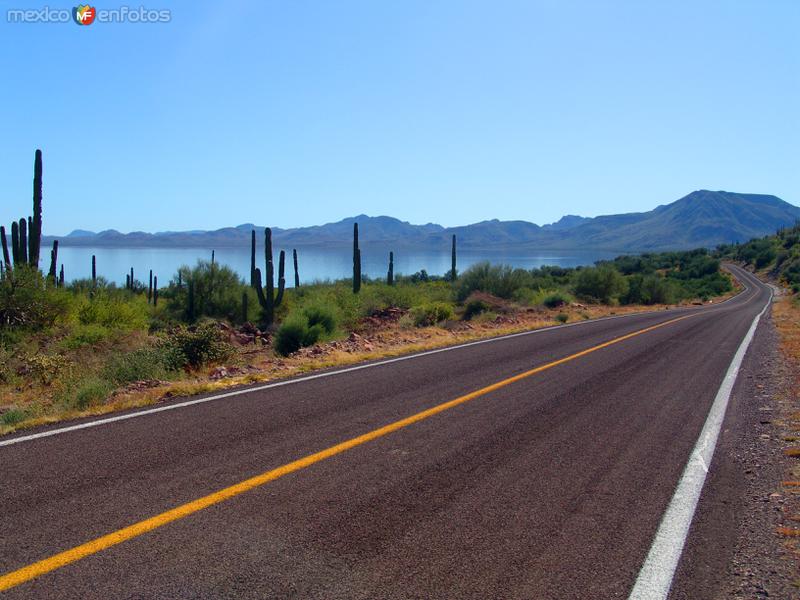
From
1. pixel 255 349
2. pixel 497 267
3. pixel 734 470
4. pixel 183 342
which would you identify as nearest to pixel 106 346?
pixel 255 349

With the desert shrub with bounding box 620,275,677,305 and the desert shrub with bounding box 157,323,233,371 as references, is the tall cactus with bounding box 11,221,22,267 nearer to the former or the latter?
the desert shrub with bounding box 157,323,233,371

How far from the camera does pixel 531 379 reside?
36.4ft

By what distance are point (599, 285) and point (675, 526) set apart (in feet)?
143

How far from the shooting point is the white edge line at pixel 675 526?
411 centimetres

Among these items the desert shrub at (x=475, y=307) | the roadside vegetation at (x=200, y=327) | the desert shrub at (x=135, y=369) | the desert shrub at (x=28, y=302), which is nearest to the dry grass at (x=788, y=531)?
the roadside vegetation at (x=200, y=327)

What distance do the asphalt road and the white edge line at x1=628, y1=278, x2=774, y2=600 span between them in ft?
0.26

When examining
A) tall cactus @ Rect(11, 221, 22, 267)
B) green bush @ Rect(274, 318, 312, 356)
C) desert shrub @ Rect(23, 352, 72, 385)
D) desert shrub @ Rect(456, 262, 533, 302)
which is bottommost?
desert shrub @ Rect(23, 352, 72, 385)

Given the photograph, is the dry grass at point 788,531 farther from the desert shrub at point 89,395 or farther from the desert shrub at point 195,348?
the desert shrub at point 195,348

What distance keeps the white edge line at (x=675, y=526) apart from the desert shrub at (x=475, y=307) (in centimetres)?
2174

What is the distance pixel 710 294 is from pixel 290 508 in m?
72.2

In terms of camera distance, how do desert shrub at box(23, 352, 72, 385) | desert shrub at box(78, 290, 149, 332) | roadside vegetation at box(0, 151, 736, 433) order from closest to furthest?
roadside vegetation at box(0, 151, 736, 433) → desert shrub at box(23, 352, 72, 385) → desert shrub at box(78, 290, 149, 332)

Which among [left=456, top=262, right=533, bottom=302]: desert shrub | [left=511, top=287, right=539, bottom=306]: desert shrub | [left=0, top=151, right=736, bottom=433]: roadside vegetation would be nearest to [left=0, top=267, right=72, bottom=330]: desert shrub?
[left=0, top=151, right=736, bottom=433]: roadside vegetation

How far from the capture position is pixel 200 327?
47.4ft

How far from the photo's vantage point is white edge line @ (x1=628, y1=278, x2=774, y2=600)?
13.5 feet
